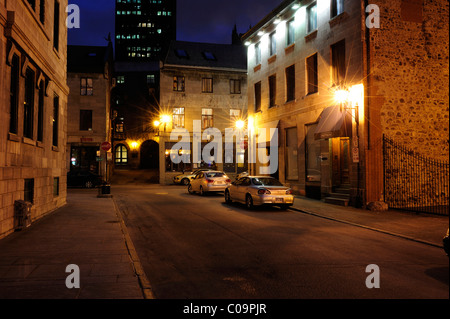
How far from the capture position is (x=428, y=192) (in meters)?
16.1

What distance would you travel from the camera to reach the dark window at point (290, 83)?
72.4ft

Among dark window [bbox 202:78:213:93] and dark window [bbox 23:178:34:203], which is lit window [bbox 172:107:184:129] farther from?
dark window [bbox 23:178:34:203]

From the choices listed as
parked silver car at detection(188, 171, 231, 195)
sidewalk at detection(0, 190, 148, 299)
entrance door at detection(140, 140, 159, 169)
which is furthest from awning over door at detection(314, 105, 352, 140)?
entrance door at detection(140, 140, 159, 169)

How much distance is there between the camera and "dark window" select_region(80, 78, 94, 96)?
3611 cm

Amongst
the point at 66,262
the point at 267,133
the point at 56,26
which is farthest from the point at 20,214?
the point at 267,133

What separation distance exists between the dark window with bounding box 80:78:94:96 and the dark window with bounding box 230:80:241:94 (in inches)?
583

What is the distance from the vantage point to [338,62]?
1778 centimetres

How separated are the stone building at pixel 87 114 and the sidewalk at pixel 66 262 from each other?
25.9 metres

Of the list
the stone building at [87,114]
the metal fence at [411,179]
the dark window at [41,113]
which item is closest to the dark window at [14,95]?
the dark window at [41,113]

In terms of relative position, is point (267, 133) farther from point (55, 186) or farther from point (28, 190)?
point (28, 190)

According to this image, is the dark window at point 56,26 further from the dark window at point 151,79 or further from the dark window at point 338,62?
the dark window at point 151,79

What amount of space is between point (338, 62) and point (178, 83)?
22.9 m
